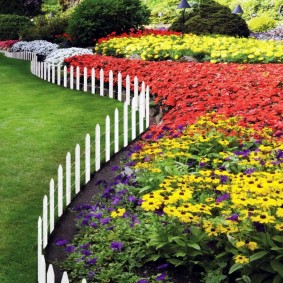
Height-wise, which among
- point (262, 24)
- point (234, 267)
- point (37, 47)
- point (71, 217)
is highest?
point (262, 24)

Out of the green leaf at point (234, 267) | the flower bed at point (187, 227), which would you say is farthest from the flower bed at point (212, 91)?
the green leaf at point (234, 267)

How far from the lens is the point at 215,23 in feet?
67.8

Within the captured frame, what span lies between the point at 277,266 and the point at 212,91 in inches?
219

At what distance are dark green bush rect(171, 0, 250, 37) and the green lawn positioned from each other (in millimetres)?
7610

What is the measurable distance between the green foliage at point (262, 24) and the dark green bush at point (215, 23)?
7385 mm

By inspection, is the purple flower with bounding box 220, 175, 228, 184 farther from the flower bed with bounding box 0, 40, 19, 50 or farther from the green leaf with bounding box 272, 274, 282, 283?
the flower bed with bounding box 0, 40, 19, 50

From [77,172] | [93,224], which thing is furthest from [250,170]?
[77,172]

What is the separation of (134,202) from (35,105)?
21.9ft

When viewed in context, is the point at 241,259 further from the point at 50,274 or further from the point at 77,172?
the point at 77,172

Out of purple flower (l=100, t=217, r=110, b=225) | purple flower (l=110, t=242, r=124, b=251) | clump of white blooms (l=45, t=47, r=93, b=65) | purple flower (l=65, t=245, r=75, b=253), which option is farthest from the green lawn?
clump of white blooms (l=45, t=47, r=93, b=65)

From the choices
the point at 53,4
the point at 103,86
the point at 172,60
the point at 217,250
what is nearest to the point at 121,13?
the point at 172,60

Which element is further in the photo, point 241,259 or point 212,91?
point 212,91

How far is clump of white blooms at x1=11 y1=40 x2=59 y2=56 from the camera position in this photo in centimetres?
2159

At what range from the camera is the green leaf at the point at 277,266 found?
12.5 feet
